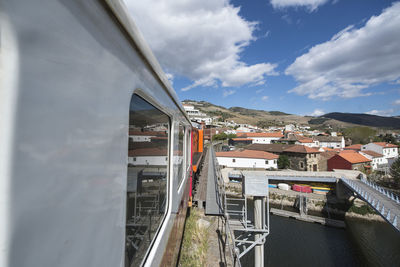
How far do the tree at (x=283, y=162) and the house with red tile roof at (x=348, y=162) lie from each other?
7.15m

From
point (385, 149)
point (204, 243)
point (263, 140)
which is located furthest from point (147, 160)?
point (385, 149)

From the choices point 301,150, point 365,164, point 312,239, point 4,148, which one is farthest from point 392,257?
point 4,148

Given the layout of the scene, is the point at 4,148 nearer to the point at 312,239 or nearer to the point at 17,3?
the point at 17,3

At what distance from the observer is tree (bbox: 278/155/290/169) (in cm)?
Result: 3031

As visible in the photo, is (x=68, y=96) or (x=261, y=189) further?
(x=261, y=189)

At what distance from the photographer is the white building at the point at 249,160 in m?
29.4

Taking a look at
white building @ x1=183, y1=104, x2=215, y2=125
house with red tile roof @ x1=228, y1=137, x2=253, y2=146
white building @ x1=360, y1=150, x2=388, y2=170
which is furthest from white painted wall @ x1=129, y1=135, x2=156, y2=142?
house with red tile roof @ x1=228, y1=137, x2=253, y2=146

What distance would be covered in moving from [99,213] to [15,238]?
0.36m

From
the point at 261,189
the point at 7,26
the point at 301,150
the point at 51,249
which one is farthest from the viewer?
the point at 301,150

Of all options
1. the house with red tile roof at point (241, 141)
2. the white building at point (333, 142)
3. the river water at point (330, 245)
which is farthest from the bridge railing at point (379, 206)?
the white building at point (333, 142)

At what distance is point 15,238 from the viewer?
416mm

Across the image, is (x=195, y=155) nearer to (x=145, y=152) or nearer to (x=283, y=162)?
(x=145, y=152)

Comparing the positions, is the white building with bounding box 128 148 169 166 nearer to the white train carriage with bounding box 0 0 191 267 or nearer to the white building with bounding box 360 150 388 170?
the white train carriage with bounding box 0 0 191 267

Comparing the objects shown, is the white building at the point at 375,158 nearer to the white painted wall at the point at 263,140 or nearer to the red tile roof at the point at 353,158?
the red tile roof at the point at 353,158
